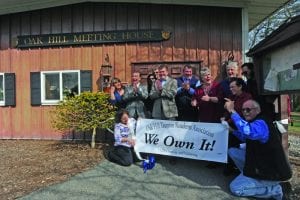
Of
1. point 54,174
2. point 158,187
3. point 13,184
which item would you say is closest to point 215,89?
point 158,187

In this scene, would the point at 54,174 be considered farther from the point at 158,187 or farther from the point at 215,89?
the point at 215,89

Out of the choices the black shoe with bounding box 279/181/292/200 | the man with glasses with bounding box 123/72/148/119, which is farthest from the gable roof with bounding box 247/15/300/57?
the man with glasses with bounding box 123/72/148/119

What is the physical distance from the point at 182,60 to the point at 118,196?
541 cm

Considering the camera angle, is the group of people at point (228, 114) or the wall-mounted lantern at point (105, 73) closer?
the group of people at point (228, 114)

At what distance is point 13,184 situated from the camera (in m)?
7.27

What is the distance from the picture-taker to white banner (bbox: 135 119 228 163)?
25.1 ft

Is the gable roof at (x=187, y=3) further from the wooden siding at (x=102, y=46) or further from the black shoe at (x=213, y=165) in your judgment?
the black shoe at (x=213, y=165)

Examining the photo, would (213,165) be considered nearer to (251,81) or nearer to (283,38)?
(251,81)

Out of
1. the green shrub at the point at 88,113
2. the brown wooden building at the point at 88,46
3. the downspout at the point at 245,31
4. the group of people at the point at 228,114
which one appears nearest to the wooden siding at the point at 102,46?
the brown wooden building at the point at 88,46

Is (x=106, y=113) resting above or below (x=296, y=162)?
above

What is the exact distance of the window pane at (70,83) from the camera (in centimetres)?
1192

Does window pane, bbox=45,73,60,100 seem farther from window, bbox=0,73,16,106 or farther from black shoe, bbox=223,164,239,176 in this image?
black shoe, bbox=223,164,239,176

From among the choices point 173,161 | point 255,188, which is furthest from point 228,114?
point 255,188

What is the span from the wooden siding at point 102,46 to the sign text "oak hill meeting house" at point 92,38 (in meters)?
0.13
